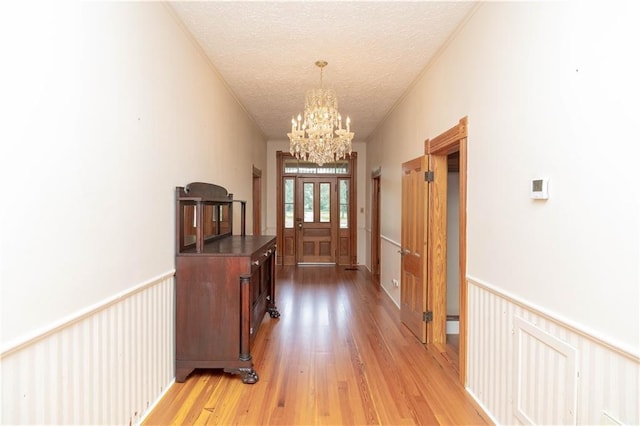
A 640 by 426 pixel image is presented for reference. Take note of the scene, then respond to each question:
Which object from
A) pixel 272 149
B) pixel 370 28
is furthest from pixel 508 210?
pixel 272 149

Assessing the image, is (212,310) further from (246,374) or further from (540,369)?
(540,369)

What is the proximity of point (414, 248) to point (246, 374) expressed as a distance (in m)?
2.10

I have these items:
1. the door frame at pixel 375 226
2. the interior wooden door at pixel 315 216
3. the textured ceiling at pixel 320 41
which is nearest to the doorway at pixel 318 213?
the interior wooden door at pixel 315 216

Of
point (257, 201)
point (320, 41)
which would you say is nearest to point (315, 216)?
point (257, 201)

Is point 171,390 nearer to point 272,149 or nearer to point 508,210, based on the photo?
point 508,210

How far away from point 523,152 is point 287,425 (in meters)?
2.08

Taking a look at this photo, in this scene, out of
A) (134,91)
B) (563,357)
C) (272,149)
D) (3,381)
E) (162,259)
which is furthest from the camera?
(272,149)

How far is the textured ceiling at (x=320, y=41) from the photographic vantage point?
2.40 meters

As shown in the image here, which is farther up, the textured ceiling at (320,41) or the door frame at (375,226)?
the textured ceiling at (320,41)

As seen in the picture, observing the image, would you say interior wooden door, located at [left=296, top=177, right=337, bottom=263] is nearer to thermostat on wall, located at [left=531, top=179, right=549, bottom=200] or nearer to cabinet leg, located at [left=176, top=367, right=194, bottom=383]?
cabinet leg, located at [left=176, top=367, right=194, bottom=383]

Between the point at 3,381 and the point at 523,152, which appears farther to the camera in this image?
the point at 523,152

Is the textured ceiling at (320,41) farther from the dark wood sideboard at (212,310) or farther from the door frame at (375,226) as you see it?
the door frame at (375,226)

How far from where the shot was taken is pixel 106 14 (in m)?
1.68

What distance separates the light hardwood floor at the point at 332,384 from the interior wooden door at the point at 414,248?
0.67 ft
